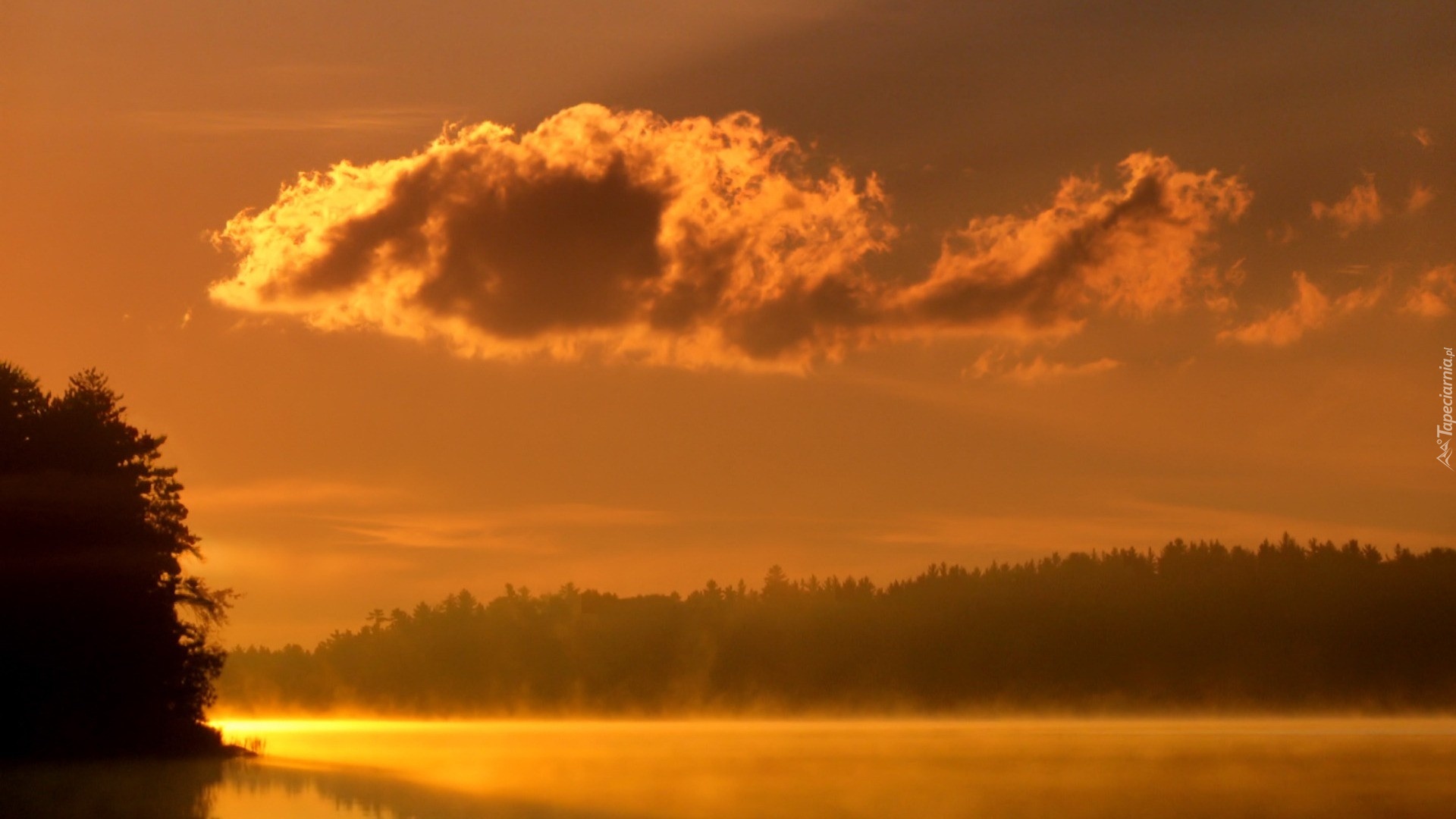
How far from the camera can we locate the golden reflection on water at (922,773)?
146 ft

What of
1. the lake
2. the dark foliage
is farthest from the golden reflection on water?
the dark foliage

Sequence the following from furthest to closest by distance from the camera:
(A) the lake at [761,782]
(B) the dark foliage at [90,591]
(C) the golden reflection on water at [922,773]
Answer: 1. (B) the dark foliage at [90,591]
2. (C) the golden reflection on water at [922,773]
3. (A) the lake at [761,782]

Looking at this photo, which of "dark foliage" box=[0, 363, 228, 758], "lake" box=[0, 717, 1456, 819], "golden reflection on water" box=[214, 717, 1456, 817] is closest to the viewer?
"lake" box=[0, 717, 1456, 819]

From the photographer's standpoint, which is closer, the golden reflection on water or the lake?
the lake

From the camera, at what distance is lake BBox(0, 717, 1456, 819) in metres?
42.2

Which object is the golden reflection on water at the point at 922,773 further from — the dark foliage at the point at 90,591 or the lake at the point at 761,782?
the dark foliage at the point at 90,591

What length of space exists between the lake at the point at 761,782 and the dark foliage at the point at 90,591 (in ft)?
9.05

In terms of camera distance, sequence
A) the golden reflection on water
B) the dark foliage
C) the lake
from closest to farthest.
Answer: the lake
the golden reflection on water
the dark foliage

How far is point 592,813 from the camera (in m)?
40.7

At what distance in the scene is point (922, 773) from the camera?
201ft

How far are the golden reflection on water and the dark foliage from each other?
5.98 m

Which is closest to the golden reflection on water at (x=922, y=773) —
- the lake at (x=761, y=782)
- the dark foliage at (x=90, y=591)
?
the lake at (x=761, y=782)

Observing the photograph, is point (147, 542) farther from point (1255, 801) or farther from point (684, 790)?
point (1255, 801)

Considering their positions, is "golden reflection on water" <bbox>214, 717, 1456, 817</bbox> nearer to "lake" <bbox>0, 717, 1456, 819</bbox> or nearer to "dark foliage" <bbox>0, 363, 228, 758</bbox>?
"lake" <bbox>0, 717, 1456, 819</bbox>
